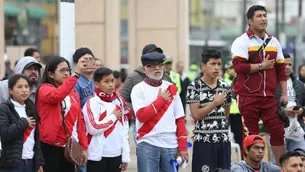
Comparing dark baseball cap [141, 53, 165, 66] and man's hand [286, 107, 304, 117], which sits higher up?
dark baseball cap [141, 53, 165, 66]

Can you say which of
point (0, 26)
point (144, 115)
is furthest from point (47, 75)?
point (0, 26)

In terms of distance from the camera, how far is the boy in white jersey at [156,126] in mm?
10570

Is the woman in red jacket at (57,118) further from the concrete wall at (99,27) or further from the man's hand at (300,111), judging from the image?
the concrete wall at (99,27)

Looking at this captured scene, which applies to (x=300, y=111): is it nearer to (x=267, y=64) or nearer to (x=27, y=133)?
(x=267, y=64)

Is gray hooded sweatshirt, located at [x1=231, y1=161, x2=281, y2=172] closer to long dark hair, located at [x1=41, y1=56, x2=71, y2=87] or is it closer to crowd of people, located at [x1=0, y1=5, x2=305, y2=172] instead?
crowd of people, located at [x1=0, y1=5, x2=305, y2=172]

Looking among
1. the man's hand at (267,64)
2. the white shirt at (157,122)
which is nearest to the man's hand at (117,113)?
the white shirt at (157,122)

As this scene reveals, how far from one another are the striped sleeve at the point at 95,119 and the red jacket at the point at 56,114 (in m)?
0.08

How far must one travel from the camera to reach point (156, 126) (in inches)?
417

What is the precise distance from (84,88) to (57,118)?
794mm

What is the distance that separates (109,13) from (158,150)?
41.8ft

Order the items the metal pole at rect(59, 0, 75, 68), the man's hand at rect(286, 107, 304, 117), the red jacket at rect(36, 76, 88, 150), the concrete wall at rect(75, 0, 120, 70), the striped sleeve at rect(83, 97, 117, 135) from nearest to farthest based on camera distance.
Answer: the red jacket at rect(36, 76, 88, 150)
the striped sleeve at rect(83, 97, 117, 135)
the metal pole at rect(59, 0, 75, 68)
the man's hand at rect(286, 107, 304, 117)
the concrete wall at rect(75, 0, 120, 70)

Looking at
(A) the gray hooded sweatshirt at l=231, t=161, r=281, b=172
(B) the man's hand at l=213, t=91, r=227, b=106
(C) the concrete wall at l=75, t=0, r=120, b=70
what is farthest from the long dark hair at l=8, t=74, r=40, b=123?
(C) the concrete wall at l=75, t=0, r=120, b=70

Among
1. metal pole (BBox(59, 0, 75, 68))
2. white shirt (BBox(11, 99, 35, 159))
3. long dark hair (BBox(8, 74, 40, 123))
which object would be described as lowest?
white shirt (BBox(11, 99, 35, 159))

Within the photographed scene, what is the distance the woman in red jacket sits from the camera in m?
10.4
